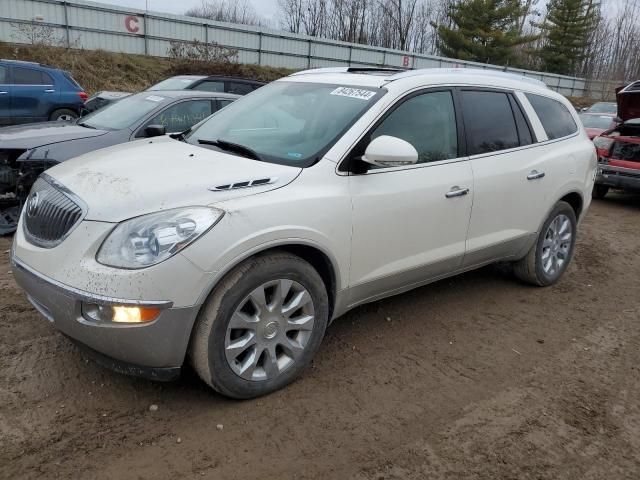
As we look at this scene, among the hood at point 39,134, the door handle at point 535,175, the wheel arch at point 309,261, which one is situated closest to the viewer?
the wheel arch at point 309,261

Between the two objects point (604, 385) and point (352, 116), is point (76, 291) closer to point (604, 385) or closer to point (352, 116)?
point (352, 116)

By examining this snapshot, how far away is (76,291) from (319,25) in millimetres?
52742

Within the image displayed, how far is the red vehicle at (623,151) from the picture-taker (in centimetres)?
880

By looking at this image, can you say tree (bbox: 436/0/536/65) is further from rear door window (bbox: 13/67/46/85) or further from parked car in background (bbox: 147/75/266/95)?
parked car in background (bbox: 147/75/266/95)

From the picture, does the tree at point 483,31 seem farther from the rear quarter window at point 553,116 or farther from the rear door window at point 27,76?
the rear quarter window at point 553,116

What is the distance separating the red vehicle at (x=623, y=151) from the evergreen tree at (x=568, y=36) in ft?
155

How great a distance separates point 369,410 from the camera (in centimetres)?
295

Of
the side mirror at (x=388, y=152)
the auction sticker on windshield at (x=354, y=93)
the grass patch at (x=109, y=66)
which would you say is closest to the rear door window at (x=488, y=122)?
the auction sticker on windshield at (x=354, y=93)

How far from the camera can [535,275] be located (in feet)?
15.8

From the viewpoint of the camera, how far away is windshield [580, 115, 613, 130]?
1288 centimetres

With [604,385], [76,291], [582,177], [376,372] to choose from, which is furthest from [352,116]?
[582,177]

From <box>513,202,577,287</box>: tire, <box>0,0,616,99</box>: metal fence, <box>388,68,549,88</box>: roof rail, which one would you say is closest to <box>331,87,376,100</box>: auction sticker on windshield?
<box>388,68,549,88</box>: roof rail

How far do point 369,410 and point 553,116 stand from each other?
3.26m

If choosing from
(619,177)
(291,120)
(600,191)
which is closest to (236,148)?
(291,120)
